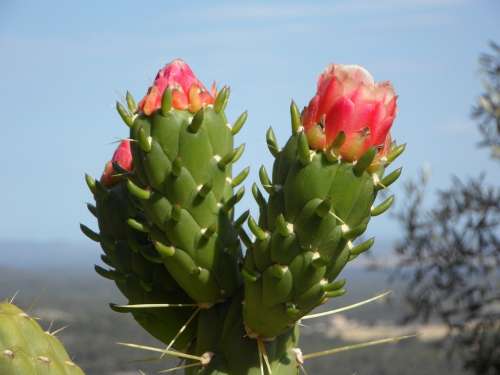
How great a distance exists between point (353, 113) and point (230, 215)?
1.65 ft

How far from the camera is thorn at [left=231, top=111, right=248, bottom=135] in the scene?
2393mm

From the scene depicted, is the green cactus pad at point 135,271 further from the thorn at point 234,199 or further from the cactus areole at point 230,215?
the thorn at point 234,199

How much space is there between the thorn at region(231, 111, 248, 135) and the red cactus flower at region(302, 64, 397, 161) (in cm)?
31

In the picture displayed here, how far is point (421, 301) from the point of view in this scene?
9.59 meters

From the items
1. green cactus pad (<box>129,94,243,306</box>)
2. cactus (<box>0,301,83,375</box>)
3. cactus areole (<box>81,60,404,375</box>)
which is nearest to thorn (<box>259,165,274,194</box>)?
cactus areole (<box>81,60,404,375</box>)

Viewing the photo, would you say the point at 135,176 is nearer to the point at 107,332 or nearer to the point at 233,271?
the point at 233,271

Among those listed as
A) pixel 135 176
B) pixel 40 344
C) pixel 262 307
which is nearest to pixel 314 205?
pixel 262 307

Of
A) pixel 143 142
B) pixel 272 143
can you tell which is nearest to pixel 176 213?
pixel 143 142

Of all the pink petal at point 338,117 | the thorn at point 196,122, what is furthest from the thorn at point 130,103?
the pink petal at point 338,117

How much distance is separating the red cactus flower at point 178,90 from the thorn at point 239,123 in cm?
9

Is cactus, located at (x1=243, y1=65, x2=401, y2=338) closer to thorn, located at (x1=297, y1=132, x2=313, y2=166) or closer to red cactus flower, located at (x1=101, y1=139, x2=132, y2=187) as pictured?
thorn, located at (x1=297, y1=132, x2=313, y2=166)

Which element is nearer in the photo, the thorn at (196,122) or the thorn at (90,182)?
the thorn at (196,122)

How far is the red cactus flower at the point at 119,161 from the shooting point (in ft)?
8.55

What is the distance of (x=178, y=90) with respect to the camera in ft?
7.50
